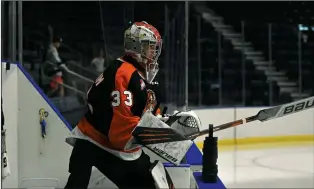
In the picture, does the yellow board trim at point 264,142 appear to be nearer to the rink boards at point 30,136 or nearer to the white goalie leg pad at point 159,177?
the rink boards at point 30,136

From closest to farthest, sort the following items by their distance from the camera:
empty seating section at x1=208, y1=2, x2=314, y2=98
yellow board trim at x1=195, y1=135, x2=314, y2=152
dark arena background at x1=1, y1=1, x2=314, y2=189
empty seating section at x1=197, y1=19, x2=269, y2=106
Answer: dark arena background at x1=1, y1=1, x2=314, y2=189 < yellow board trim at x1=195, y1=135, x2=314, y2=152 < empty seating section at x1=197, y1=19, x2=269, y2=106 < empty seating section at x1=208, y1=2, x2=314, y2=98

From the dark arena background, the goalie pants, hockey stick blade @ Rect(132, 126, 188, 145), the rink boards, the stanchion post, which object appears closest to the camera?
hockey stick blade @ Rect(132, 126, 188, 145)

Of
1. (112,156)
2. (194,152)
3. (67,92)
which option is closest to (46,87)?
(67,92)

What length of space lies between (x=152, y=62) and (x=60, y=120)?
98 centimetres

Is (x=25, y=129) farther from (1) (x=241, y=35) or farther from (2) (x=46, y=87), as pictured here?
(1) (x=241, y=35)

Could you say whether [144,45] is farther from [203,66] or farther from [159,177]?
[203,66]

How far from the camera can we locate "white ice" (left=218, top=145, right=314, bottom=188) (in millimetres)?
3699

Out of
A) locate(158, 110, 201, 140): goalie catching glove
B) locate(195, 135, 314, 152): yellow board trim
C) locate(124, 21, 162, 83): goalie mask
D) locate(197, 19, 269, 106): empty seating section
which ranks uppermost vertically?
locate(124, 21, 162, 83): goalie mask

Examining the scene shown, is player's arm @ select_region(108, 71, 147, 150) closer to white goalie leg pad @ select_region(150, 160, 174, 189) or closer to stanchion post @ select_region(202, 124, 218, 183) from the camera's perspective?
white goalie leg pad @ select_region(150, 160, 174, 189)

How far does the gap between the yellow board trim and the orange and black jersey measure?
11.1ft

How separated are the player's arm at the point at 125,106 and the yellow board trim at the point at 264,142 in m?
3.48

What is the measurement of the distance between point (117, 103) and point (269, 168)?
9.48 feet

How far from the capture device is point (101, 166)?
177 cm

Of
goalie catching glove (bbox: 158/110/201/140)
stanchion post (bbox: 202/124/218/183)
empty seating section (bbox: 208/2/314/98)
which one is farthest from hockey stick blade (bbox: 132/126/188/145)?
empty seating section (bbox: 208/2/314/98)
